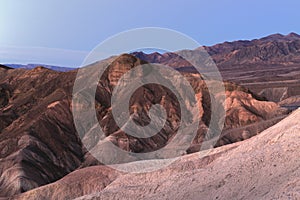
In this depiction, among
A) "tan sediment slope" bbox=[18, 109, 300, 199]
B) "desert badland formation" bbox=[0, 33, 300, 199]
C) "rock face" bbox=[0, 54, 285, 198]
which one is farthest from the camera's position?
"rock face" bbox=[0, 54, 285, 198]

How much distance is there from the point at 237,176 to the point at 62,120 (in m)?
58.7

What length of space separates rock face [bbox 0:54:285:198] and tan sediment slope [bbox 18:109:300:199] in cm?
2737

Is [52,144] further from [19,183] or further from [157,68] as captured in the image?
[157,68]

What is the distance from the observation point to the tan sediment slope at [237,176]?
2009 centimetres

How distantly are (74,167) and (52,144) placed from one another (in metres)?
6.21

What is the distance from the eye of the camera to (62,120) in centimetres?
7838

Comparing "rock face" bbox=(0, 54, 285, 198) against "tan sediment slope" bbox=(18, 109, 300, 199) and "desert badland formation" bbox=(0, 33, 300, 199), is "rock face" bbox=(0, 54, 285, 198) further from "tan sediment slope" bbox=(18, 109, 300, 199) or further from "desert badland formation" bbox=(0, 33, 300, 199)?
"tan sediment slope" bbox=(18, 109, 300, 199)

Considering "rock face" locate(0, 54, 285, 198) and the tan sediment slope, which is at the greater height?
the tan sediment slope

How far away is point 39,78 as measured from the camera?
96.0 m

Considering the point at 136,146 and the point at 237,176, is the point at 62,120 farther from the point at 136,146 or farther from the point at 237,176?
the point at 237,176

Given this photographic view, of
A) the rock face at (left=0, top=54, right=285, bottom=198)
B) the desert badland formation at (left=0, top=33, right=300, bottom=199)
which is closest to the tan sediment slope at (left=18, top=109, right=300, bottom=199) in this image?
the desert badland formation at (left=0, top=33, right=300, bottom=199)

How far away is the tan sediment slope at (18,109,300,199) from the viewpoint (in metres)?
20.1

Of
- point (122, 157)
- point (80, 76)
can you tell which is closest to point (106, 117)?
point (80, 76)

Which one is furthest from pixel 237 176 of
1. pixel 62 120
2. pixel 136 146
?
pixel 62 120
